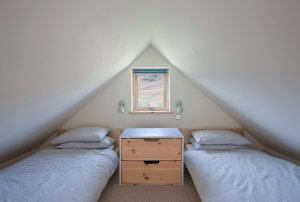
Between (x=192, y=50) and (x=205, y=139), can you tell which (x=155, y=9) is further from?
(x=205, y=139)

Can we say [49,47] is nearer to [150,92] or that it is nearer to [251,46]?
[251,46]

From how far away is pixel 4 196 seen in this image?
3.78 ft

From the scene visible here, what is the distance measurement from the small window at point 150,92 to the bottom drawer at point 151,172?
0.92 meters

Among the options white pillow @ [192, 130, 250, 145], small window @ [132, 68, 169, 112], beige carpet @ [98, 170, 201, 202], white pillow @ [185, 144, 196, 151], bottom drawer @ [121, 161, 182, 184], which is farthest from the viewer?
small window @ [132, 68, 169, 112]

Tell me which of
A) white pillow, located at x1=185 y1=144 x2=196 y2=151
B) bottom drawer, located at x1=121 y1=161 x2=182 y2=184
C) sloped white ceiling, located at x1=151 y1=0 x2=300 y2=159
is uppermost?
sloped white ceiling, located at x1=151 y1=0 x2=300 y2=159

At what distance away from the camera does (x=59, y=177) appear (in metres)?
1.40

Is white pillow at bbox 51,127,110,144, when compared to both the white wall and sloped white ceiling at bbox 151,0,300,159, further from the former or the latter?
sloped white ceiling at bbox 151,0,300,159

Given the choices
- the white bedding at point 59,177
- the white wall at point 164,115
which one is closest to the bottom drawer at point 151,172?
the white bedding at point 59,177

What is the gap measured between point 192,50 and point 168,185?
1.49 metres

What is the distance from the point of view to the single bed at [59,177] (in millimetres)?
1162

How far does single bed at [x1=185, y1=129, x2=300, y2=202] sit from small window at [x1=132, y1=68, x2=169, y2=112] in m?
0.96

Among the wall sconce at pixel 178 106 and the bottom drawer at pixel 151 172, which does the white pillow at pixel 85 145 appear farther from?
the wall sconce at pixel 178 106

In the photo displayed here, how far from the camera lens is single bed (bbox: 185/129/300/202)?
1168 mm

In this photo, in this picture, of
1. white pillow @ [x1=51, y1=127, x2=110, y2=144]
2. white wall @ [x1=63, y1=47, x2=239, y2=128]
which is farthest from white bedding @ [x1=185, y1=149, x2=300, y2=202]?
Result: white pillow @ [x1=51, y1=127, x2=110, y2=144]
